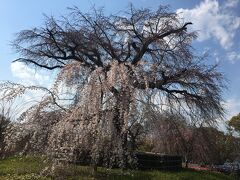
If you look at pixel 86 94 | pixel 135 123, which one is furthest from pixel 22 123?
pixel 135 123

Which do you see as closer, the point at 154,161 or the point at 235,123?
the point at 154,161

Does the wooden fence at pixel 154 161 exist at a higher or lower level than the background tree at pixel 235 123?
lower

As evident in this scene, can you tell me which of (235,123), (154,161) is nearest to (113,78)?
(154,161)

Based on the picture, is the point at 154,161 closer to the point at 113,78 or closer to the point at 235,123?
the point at 113,78

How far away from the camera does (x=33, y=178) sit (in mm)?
13844

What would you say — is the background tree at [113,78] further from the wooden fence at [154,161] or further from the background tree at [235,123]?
the background tree at [235,123]

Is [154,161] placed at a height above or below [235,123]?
below

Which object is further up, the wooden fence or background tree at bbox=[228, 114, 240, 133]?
background tree at bbox=[228, 114, 240, 133]

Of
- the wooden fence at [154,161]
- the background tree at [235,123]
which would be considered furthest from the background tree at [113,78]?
the background tree at [235,123]

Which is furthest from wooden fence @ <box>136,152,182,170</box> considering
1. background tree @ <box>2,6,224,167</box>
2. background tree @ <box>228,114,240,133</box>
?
→ background tree @ <box>228,114,240,133</box>

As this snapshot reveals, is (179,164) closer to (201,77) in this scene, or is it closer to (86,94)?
(201,77)

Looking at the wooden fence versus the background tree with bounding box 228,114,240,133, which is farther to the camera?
the background tree with bounding box 228,114,240,133

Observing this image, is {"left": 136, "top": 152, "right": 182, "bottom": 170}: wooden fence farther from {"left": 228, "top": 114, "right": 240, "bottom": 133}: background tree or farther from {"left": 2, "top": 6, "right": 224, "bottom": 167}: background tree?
{"left": 228, "top": 114, "right": 240, "bottom": 133}: background tree

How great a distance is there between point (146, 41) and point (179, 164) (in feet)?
26.7
